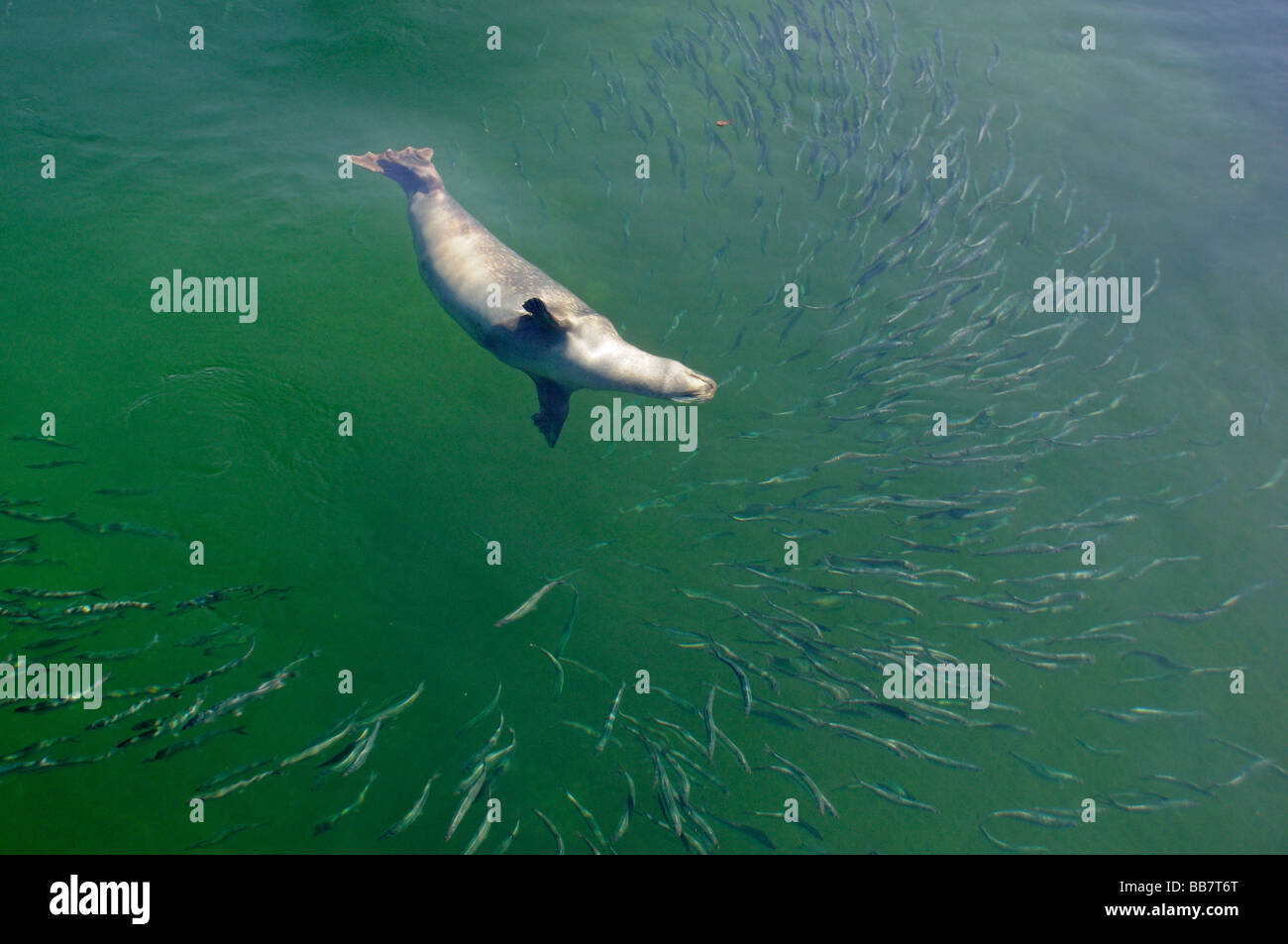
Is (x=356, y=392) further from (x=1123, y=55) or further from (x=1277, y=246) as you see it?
(x=1123, y=55)

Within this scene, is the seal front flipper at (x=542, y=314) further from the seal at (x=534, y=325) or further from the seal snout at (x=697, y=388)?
the seal snout at (x=697, y=388)

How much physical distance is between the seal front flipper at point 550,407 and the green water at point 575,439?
0.96 feet

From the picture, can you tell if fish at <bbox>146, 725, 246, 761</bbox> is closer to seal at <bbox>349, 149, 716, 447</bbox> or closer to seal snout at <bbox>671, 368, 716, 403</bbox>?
seal at <bbox>349, 149, 716, 447</bbox>

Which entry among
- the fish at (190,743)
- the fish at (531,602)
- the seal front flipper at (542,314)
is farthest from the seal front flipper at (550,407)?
the fish at (190,743)

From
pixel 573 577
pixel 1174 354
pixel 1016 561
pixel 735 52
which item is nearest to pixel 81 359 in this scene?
pixel 573 577

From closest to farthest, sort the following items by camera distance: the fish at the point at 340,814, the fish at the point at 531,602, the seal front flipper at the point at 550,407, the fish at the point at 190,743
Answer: the fish at the point at 340,814, the fish at the point at 190,743, the fish at the point at 531,602, the seal front flipper at the point at 550,407

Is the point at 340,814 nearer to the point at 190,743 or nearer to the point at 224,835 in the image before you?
the point at 224,835

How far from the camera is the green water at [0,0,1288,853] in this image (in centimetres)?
463

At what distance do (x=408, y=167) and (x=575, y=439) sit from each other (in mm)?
3642

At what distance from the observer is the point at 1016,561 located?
5.71m

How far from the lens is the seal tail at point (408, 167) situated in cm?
725

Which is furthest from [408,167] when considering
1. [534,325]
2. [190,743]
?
[190,743]

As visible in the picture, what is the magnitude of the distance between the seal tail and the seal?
24.2 inches

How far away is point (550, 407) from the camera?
5.86 meters
